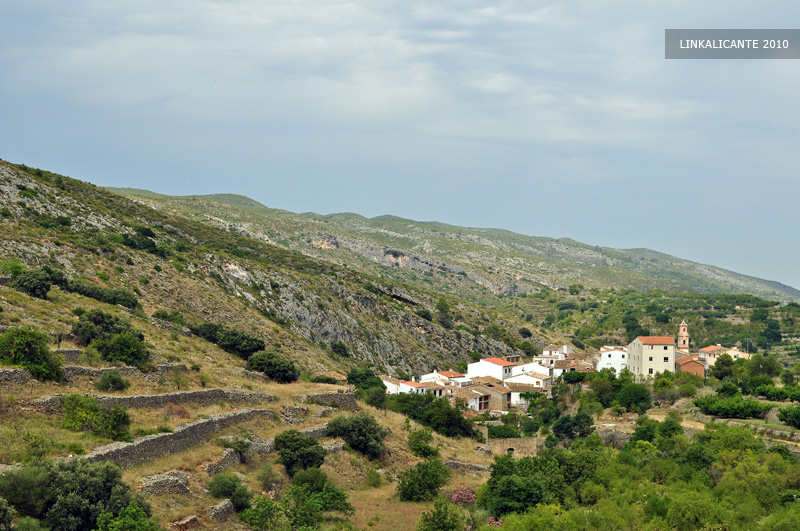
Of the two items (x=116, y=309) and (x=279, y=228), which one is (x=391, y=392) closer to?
(x=116, y=309)

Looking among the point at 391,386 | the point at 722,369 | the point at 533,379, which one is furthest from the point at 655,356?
the point at 391,386

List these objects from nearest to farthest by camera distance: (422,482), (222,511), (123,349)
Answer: (222,511), (123,349), (422,482)

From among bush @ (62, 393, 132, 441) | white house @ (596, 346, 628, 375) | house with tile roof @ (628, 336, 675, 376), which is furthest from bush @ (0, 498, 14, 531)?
white house @ (596, 346, 628, 375)

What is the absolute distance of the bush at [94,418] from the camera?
22031 millimetres

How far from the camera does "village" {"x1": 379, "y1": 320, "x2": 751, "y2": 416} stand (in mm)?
64375

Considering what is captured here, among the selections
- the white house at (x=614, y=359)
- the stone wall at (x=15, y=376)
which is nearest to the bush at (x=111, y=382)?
the stone wall at (x=15, y=376)

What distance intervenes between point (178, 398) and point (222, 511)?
797 centimetres

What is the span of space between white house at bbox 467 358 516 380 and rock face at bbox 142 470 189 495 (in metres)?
55.3

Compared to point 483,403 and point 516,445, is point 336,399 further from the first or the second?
point 483,403

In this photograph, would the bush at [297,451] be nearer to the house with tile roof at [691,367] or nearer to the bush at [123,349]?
the bush at [123,349]

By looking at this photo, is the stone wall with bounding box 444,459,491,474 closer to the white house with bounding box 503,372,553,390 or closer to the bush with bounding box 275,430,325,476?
the bush with bounding box 275,430,325,476

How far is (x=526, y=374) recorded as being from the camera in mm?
73188

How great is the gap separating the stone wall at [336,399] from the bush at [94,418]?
13.9 metres

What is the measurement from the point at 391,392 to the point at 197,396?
3222 cm
